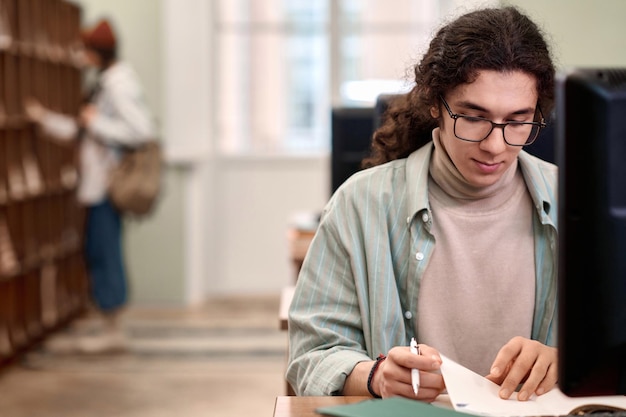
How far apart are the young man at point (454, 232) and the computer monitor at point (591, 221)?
50 centimetres

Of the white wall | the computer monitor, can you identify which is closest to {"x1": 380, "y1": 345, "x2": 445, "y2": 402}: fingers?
the computer monitor

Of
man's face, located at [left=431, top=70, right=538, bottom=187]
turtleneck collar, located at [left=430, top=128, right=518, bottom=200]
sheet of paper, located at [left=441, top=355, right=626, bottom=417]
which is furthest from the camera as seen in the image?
turtleneck collar, located at [left=430, top=128, right=518, bottom=200]

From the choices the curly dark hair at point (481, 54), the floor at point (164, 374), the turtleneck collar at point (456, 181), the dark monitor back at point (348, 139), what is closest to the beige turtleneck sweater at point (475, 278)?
the turtleneck collar at point (456, 181)

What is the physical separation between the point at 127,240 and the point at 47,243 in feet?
2.93

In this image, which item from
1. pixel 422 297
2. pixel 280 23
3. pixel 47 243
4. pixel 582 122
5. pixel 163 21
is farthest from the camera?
pixel 280 23

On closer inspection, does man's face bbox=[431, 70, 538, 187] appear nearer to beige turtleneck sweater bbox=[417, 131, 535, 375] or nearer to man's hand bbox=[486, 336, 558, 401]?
beige turtleneck sweater bbox=[417, 131, 535, 375]

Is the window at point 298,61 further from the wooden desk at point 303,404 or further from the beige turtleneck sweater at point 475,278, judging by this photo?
the wooden desk at point 303,404

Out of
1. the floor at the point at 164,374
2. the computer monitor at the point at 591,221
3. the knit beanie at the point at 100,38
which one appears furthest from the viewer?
the knit beanie at the point at 100,38

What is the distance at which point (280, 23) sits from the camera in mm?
6355

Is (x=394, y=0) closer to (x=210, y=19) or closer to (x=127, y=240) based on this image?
(x=210, y=19)

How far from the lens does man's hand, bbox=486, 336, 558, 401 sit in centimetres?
131

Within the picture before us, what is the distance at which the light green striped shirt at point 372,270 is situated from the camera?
155 centimetres

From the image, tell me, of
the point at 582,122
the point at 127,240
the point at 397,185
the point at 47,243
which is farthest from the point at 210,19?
the point at 582,122

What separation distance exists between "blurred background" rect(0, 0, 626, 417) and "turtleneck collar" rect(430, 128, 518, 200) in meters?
4.22
